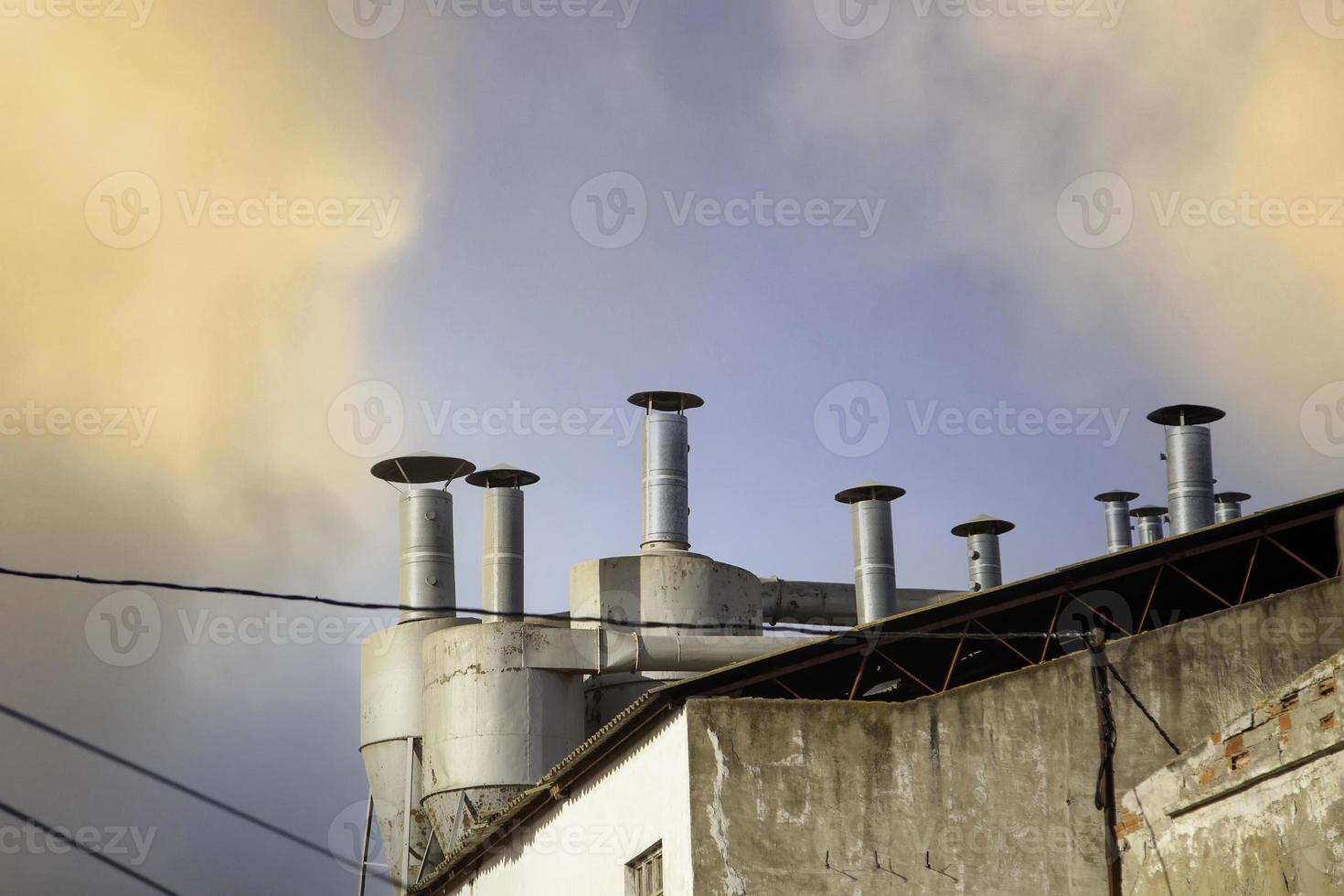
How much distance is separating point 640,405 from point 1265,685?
35.7 ft

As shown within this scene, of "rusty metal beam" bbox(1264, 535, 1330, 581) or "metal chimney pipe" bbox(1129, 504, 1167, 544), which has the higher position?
"metal chimney pipe" bbox(1129, 504, 1167, 544)

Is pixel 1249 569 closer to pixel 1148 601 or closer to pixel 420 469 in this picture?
pixel 1148 601

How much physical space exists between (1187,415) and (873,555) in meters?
5.74

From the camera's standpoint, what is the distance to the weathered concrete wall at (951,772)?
16016 mm

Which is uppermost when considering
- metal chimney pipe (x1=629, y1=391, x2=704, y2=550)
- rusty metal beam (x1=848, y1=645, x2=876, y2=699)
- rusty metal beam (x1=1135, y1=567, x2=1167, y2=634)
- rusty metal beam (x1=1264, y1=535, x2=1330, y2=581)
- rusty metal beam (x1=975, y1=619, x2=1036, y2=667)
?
metal chimney pipe (x1=629, y1=391, x2=704, y2=550)

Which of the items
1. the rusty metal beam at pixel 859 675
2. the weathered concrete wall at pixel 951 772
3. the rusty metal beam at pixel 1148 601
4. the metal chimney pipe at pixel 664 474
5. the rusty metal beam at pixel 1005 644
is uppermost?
the metal chimney pipe at pixel 664 474

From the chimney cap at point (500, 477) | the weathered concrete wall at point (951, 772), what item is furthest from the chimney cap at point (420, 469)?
the weathered concrete wall at point (951, 772)

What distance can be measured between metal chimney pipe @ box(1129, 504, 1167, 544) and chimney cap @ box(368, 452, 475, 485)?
1446 cm

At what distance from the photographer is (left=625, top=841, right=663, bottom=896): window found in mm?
16828

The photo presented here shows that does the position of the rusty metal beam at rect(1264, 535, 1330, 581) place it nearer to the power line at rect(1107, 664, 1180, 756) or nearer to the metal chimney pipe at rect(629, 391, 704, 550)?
the power line at rect(1107, 664, 1180, 756)

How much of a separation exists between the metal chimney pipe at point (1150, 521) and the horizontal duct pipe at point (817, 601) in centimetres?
727

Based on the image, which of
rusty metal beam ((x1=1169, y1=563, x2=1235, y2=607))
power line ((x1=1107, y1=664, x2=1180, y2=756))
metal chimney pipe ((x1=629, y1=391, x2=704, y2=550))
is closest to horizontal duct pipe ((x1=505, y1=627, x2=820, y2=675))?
metal chimney pipe ((x1=629, y1=391, x2=704, y2=550))

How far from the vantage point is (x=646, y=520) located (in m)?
24.6

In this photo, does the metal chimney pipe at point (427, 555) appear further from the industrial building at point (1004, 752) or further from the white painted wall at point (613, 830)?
the white painted wall at point (613, 830)
